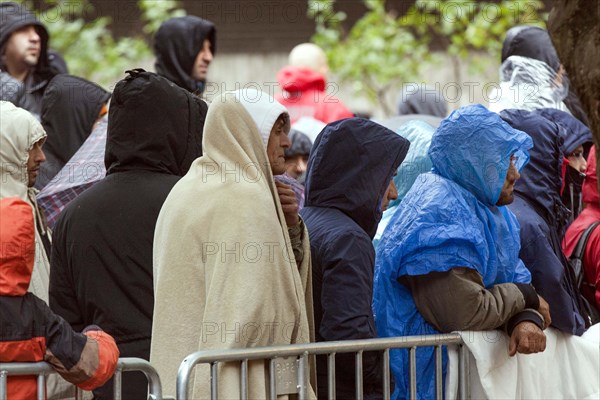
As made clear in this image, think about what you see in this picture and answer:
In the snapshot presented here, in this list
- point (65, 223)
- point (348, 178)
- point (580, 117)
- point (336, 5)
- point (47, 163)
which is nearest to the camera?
point (65, 223)

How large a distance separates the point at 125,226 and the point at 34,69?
371cm

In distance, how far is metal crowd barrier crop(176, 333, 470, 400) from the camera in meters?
4.85

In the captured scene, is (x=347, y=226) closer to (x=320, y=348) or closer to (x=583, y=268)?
(x=320, y=348)

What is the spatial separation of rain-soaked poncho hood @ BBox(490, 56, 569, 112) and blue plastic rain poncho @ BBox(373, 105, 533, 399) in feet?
6.77

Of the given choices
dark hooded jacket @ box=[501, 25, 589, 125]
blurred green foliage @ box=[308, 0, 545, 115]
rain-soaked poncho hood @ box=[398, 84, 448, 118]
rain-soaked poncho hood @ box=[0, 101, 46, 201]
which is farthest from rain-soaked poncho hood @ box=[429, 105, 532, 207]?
blurred green foliage @ box=[308, 0, 545, 115]

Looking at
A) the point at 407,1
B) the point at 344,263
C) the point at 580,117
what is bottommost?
the point at 344,263

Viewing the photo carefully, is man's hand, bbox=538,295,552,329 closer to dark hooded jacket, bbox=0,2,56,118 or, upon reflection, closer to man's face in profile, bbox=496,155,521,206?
man's face in profile, bbox=496,155,521,206

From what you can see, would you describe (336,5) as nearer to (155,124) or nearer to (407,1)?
(407,1)

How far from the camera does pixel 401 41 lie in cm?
1597

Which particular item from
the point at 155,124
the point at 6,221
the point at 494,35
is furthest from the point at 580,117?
the point at 494,35

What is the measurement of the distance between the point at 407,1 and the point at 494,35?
4.40 ft

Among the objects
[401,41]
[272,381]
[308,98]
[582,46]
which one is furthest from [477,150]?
[401,41]

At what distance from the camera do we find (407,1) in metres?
16.6

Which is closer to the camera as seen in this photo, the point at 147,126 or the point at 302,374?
the point at 302,374
